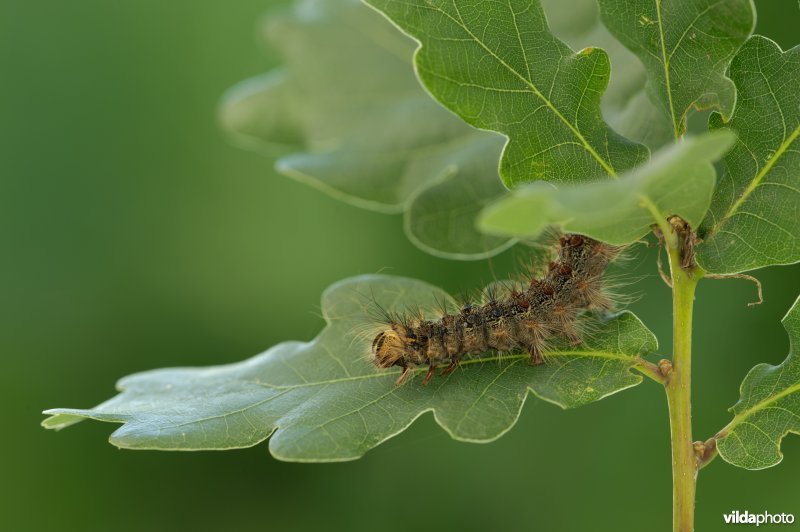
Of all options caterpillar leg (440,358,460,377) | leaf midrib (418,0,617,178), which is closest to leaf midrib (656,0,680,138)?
leaf midrib (418,0,617,178)

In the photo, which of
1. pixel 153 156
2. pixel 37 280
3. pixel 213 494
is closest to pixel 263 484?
pixel 213 494

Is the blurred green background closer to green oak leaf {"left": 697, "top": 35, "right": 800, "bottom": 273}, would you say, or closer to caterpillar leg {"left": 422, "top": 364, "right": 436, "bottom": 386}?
caterpillar leg {"left": 422, "top": 364, "right": 436, "bottom": 386}

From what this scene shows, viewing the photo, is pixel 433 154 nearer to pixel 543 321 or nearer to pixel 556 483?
pixel 543 321

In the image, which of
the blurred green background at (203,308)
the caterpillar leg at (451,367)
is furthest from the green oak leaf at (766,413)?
the blurred green background at (203,308)

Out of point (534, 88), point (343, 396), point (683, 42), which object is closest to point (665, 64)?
point (683, 42)

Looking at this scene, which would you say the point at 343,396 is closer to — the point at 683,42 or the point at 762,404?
the point at 762,404
